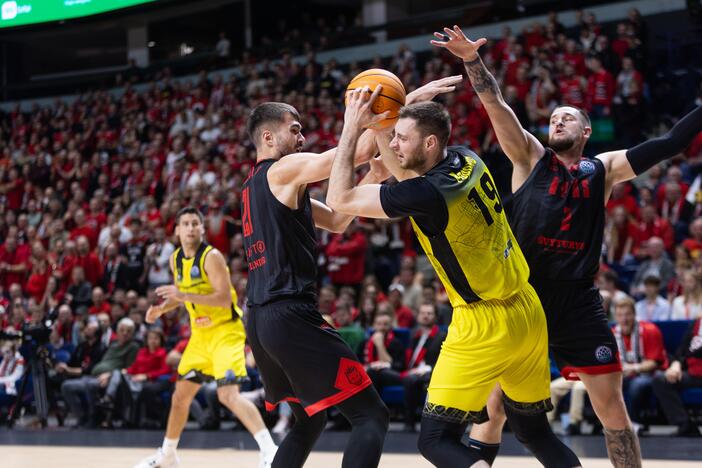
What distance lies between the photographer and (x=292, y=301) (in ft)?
15.1

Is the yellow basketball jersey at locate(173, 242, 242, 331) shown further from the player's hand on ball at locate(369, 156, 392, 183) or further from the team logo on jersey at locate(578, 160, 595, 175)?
the team logo on jersey at locate(578, 160, 595, 175)

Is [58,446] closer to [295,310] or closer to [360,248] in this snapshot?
[360,248]

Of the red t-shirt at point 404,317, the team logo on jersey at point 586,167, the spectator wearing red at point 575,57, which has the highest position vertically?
the spectator wearing red at point 575,57

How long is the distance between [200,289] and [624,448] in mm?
3656

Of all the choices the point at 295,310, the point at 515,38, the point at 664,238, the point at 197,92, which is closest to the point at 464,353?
the point at 295,310

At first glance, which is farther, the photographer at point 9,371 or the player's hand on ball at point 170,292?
the photographer at point 9,371

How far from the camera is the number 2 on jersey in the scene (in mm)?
4023

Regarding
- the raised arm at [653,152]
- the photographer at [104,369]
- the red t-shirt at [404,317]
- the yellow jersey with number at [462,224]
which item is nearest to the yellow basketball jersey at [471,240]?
the yellow jersey with number at [462,224]

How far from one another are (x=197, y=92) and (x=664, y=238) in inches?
459

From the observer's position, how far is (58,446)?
9.43 m

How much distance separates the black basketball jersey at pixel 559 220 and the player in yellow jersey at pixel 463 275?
540 mm

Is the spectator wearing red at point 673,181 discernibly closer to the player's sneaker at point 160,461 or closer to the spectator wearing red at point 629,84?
the spectator wearing red at point 629,84

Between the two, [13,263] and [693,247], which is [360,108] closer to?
[693,247]

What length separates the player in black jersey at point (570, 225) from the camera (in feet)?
15.0
